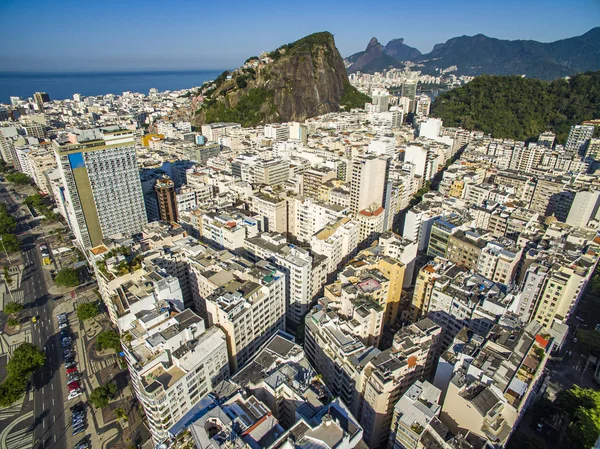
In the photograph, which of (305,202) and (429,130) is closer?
(305,202)

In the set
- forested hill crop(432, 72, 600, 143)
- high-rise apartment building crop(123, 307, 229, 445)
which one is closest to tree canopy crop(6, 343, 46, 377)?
high-rise apartment building crop(123, 307, 229, 445)

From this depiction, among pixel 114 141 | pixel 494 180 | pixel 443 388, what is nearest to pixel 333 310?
pixel 443 388

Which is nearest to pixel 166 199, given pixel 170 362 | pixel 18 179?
pixel 170 362

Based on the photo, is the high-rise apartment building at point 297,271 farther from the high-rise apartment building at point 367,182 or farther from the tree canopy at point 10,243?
the tree canopy at point 10,243

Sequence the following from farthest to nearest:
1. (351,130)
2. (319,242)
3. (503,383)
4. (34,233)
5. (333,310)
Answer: (351,130)
(34,233)
(319,242)
(333,310)
(503,383)

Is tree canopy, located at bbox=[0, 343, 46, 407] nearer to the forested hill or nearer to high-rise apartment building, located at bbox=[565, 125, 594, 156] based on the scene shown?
high-rise apartment building, located at bbox=[565, 125, 594, 156]

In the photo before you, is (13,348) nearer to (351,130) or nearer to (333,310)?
(333,310)
